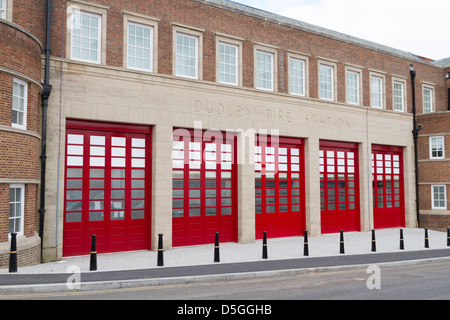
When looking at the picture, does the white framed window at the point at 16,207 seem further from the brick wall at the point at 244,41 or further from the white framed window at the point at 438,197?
the white framed window at the point at 438,197

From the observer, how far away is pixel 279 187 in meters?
19.7

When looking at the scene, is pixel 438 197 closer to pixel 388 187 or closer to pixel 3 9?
pixel 388 187

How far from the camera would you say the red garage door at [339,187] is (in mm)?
21250

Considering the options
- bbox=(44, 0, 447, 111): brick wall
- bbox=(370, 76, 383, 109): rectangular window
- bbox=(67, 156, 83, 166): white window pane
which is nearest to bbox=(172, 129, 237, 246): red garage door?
bbox=(44, 0, 447, 111): brick wall

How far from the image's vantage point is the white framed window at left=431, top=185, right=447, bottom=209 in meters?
24.2

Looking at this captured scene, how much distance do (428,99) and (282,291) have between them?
21.7 m

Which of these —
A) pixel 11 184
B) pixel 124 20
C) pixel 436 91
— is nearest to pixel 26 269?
pixel 11 184

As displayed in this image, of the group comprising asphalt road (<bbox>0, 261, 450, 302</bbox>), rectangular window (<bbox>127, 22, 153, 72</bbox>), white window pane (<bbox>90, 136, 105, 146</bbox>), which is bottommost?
asphalt road (<bbox>0, 261, 450, 302</bbox>)

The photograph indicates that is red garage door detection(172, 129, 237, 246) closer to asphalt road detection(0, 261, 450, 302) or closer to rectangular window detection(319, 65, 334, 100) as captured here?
rectangular window detection(319, 65, 334, 100)

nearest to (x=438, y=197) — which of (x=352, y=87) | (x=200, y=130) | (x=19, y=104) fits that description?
(x=352, y=87)

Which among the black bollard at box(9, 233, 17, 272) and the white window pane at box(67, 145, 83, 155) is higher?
the white window pane at box(67, 145, 83, 155)

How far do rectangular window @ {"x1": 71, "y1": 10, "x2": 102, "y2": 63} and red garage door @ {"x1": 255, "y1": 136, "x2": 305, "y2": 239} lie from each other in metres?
7.70


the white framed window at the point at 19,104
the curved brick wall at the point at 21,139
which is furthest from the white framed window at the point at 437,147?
the white framed window at the point at 19,104

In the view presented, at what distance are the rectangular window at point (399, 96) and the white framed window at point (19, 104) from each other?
1974 cm
